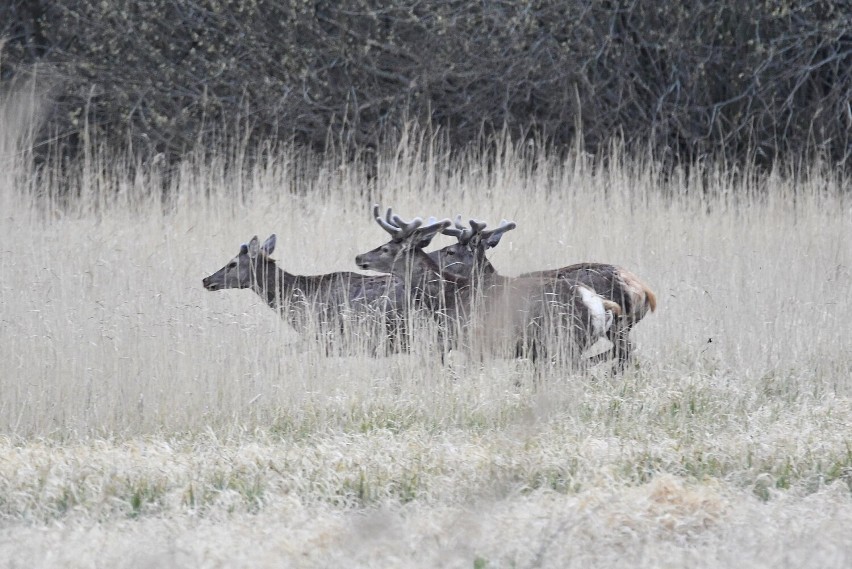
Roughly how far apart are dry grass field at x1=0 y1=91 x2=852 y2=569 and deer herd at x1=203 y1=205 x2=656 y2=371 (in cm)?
20

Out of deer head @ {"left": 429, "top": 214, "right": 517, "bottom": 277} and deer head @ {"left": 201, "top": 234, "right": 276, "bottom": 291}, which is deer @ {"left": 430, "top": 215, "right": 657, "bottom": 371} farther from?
deer head @ {"left": 201, "top": 234, "right": 276, "bottom": 291}

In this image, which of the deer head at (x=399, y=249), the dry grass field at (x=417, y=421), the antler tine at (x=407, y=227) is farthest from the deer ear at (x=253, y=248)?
the antler tine at (x=407, y=227)

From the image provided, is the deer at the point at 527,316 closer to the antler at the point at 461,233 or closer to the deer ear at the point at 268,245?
the antler at the point at 461,233

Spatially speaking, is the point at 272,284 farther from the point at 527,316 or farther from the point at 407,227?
the point at 527,316

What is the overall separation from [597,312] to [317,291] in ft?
7.72

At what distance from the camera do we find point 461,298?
8.93m

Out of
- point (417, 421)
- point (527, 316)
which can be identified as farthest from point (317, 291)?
point (417, 421)

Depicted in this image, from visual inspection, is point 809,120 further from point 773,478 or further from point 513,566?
point 513,566

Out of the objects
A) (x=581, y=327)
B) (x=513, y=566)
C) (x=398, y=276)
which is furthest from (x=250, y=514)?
(x=398, y=276)

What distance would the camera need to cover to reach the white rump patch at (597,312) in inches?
325

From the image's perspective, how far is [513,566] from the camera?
4.62m

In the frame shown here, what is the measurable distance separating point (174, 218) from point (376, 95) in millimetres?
5428

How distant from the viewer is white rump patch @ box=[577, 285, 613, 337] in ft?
27.1

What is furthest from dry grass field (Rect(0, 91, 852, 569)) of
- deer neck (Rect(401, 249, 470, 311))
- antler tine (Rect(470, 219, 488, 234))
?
antler tine (Rect(470, 219, 488, 234))
